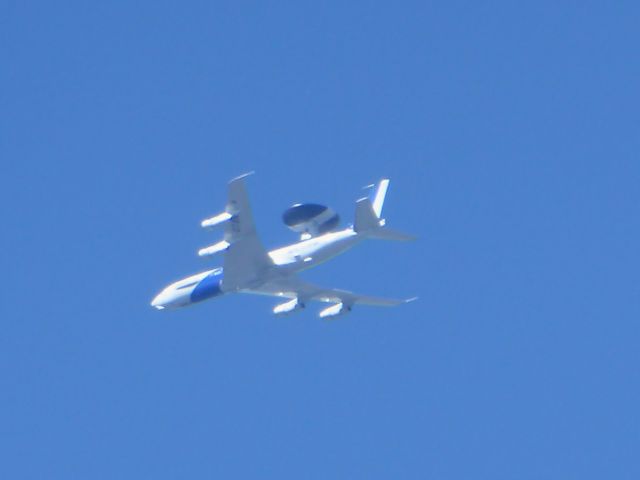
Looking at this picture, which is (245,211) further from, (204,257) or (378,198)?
(378,198)

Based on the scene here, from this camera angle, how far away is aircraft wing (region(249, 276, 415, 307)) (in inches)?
4656

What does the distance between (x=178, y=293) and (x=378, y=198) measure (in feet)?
39.6

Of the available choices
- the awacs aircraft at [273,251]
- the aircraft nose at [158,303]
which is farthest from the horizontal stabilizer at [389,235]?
the aircraft nose at [158,303]

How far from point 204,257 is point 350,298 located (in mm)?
12717

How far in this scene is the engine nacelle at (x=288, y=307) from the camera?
11988 centimetres

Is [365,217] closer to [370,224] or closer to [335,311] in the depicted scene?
[370,224]

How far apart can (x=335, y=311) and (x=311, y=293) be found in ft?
6.57

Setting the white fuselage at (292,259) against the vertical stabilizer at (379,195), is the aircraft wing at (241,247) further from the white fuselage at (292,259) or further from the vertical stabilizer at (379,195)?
the vertical stabilizer at (379,195)

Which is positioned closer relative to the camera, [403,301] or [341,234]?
[341,234]

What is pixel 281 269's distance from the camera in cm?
11512

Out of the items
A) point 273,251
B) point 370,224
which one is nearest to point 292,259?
point 273,251

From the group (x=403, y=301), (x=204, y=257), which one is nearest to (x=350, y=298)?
(x=403, y=301)

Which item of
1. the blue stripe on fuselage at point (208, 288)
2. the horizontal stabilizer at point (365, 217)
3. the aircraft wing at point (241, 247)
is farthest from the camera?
the blue stripe on fuselage at point (208, 288)

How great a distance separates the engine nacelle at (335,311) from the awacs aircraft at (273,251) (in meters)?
1.26
